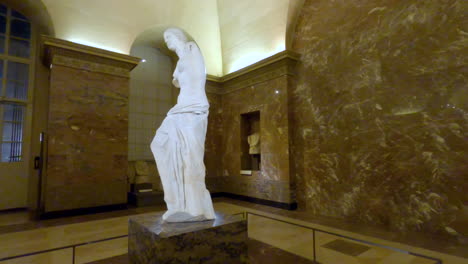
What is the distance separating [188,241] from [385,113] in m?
4.28

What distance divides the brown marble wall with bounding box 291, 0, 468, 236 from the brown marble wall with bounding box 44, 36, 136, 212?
4340mm

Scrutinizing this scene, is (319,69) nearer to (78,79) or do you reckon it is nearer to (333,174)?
(333,174)

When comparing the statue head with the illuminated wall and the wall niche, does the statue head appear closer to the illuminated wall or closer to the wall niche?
the illuminated wall

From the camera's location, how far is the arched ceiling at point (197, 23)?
20.7 feet

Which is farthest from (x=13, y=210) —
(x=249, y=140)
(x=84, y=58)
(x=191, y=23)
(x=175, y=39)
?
(x=191, y=23)

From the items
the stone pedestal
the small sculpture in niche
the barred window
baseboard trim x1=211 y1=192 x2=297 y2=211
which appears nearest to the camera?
the stone pedestal

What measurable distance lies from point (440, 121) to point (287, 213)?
11.1ft

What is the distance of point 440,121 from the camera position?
4309mm

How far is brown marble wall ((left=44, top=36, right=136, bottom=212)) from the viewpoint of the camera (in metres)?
5.78

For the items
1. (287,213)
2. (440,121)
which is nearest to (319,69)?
(440,121)

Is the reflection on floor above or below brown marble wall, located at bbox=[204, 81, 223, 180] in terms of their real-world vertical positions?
below

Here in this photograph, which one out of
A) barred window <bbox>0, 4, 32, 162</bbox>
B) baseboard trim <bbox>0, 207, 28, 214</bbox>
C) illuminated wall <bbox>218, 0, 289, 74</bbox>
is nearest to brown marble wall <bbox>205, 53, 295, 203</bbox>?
illuminated wall <bbox>218, 0, 289, 74</bbox>

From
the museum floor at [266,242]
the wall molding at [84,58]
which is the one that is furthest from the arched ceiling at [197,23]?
the museum floor at [266,242]

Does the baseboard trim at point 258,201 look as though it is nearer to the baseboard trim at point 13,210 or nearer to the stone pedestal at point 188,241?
the stone pedestal at point 188,241
